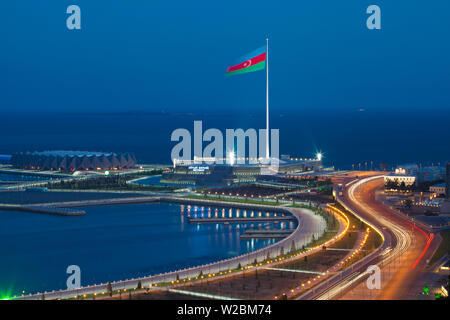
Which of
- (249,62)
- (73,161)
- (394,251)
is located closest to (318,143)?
(73,161)

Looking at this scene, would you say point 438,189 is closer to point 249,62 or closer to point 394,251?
point 249,62

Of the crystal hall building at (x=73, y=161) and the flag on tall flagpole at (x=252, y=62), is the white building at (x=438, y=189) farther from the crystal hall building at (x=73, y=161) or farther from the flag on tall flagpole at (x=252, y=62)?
the crystal hall building at (x=73, y=161)

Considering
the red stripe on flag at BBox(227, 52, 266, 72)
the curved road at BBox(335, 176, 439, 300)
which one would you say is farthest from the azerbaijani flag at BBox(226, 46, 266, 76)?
the curved road at BBox(335, 176, 439, 300)

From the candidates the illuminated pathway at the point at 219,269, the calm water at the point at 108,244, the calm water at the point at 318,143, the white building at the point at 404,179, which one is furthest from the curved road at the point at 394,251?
the calm water at the point at 318,143

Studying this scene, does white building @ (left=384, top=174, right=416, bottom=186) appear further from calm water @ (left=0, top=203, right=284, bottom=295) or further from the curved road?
calm water @ (left=0, top=203, right=284, bottom=295)

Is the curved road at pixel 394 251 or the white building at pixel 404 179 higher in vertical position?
the white building at pixel 404 179
